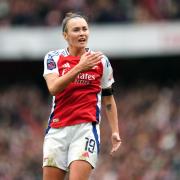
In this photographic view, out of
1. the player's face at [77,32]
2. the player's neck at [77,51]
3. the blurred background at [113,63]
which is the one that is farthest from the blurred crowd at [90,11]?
the player's face at [77,32]

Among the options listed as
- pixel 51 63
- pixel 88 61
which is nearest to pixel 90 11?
pixel 51 63

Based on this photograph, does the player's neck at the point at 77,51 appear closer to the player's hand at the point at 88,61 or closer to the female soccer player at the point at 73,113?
the female soccer player at the point at 73,113

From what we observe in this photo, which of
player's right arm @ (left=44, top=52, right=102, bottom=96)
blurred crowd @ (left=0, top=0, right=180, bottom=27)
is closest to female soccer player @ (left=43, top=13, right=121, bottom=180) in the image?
player's right arm @ (left=44, top=52, right=102, bottom=96)

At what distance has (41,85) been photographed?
27.3 metres

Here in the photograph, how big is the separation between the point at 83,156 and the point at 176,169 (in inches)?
353

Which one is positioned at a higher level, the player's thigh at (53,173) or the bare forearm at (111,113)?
the bare forearm at (111,113)

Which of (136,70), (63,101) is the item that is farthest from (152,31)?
(63,101)

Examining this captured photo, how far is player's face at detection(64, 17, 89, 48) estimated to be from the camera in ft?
35.5

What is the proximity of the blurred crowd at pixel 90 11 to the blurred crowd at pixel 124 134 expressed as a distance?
6.18 ft

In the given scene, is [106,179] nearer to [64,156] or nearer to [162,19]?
[162,19]

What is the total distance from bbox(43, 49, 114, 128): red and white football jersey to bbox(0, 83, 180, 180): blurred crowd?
8.43m

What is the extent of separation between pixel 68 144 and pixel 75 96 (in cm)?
51

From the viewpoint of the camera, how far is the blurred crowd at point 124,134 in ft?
66.5

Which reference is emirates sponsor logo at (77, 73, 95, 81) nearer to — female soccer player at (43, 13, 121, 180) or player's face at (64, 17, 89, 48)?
female soccer player at (43, 13, 121, 180)
